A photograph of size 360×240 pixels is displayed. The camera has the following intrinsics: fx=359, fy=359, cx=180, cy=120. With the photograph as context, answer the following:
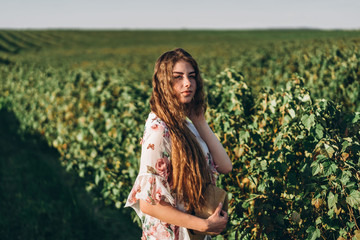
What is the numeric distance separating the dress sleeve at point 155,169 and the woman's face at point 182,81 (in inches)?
10.1

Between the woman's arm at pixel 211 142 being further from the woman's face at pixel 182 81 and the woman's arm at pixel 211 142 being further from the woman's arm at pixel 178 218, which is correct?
the woman's arm at pixel 178 218

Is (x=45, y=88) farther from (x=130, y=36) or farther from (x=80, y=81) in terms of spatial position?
(x=130, y=36)

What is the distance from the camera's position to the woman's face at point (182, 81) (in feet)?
6.82

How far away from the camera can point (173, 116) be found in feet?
6.70

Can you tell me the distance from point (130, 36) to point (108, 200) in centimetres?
7343

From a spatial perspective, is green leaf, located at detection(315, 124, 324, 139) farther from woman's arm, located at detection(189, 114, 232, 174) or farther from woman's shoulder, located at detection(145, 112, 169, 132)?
woman's shoulder, located at detection(145, 112, 169, 132)

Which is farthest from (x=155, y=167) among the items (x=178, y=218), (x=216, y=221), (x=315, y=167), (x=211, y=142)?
(x=315, y=167)

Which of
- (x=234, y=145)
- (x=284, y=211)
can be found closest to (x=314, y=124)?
(x=284, y=211)

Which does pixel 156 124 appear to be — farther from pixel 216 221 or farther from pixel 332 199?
pixel 332 199

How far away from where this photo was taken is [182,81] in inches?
82.1

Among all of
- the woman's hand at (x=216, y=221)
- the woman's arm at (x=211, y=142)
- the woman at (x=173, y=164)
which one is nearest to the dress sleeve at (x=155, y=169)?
the woman at (x=173, y=164)

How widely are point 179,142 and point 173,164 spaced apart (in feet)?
0.41

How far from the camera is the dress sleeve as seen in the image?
193 centimetres

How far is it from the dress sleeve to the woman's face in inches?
10.1
